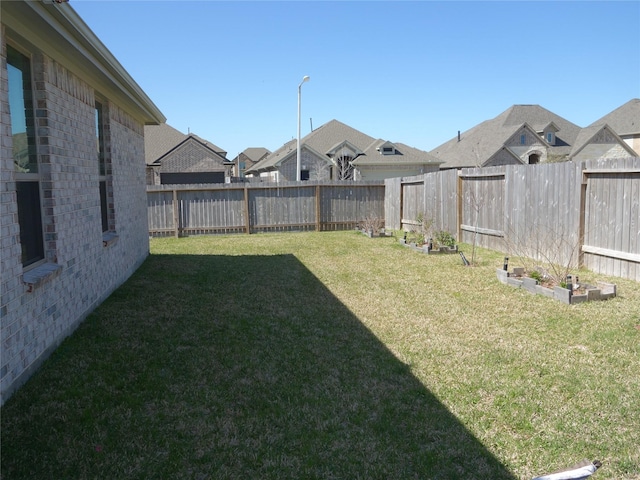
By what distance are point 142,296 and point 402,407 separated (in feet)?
15.4

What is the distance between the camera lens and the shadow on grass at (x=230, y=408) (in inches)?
120

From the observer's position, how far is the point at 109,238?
7363 millimetres

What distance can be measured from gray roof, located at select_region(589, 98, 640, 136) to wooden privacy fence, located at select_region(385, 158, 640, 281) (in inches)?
1241

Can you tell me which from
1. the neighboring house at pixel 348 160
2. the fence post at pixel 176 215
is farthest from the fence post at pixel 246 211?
the neighboring house at pixel 348 160

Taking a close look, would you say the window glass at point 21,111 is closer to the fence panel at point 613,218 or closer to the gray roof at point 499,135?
the fence panel at point 613,218

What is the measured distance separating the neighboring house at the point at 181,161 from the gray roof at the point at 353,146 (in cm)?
454

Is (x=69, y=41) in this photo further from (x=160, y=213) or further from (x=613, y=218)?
(x=160, y=213)

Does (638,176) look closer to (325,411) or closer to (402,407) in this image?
(402,407)

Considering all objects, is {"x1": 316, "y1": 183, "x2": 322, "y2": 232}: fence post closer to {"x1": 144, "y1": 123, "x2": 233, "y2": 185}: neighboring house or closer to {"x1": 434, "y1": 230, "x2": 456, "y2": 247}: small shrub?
{"x1": 434, "y1": 230, "x2": 456, "y2": 247}: small shrub

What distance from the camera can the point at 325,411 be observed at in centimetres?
376

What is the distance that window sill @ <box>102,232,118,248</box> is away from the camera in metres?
6.99

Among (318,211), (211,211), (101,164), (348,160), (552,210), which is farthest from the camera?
(348,160)

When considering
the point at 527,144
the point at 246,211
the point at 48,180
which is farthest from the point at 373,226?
the point at 527,144

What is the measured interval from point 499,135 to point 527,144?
Answer: 203 cm
